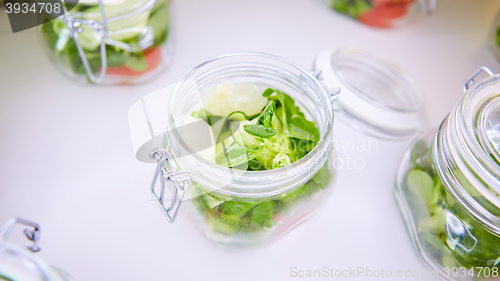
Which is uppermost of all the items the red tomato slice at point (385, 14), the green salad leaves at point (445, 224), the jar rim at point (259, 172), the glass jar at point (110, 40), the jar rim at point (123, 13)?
the jar rim at point (123, 13)

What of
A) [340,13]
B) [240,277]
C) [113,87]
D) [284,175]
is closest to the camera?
[284,175]

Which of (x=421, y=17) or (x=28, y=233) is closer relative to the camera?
(x=28, y=233)

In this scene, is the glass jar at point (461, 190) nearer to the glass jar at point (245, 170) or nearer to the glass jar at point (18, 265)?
the glass jar at point (245, 170)

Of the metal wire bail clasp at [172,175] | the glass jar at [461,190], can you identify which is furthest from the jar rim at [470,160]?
the metal wire bail clasp at [172,175]

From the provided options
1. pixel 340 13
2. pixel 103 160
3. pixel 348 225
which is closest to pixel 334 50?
pixel 340 13

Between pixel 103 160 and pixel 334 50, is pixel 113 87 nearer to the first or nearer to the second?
pixel 103 160

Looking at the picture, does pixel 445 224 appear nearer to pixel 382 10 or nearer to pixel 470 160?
pixel 470 160

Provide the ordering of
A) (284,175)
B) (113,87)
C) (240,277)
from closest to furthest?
(284,175)
(240,277)
(113,87)

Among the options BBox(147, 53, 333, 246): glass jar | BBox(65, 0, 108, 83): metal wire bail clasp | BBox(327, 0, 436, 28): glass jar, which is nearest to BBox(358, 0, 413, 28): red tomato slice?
BBox(327, 0, 436, 28): glass jar

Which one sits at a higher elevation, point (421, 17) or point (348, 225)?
point (421, 17)
